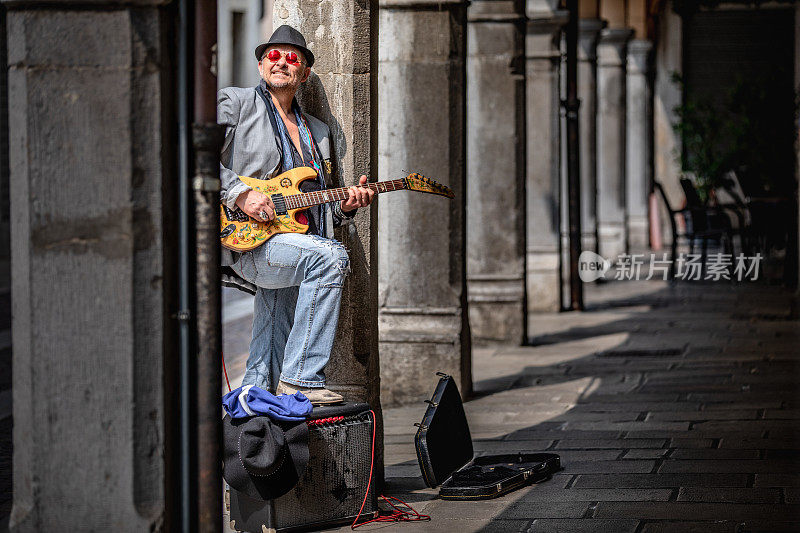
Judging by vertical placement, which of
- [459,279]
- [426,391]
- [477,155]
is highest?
[477,155]

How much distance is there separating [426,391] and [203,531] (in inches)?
171

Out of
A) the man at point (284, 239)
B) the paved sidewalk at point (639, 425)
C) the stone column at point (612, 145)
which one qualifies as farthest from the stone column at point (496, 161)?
the stone column at point (612, 145)

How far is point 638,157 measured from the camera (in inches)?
833

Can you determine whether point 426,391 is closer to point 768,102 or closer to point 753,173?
point 753,173

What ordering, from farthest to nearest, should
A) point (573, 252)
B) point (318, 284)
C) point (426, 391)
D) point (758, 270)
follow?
point (758, 270) → point (573, 252) → point (426, 391) → point (318, 284)

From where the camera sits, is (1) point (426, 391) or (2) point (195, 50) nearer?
(2) point (195, 50)

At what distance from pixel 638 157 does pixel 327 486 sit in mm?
16811

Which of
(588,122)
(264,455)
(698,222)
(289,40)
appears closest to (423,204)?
(289,40)

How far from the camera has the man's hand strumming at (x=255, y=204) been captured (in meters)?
5.04

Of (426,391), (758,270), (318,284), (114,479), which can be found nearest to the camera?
(114,479)

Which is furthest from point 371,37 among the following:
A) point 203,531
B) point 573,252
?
point 573,252

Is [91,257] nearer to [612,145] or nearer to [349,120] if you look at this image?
[349,120]

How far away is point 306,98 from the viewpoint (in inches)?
221

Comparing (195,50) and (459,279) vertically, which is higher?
(195,50)
